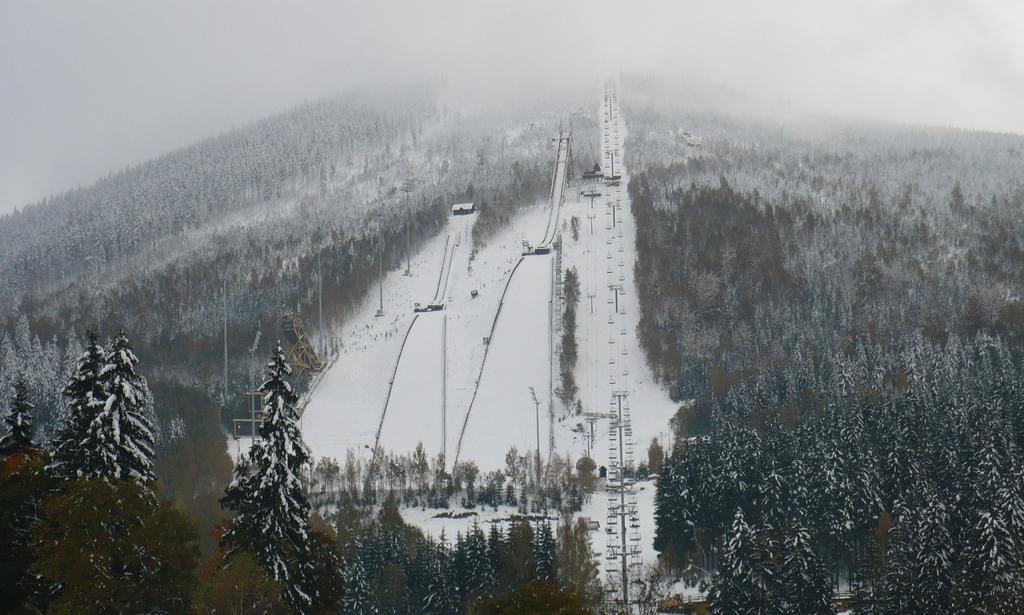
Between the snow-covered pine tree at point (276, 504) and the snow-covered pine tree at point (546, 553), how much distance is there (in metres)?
26.5

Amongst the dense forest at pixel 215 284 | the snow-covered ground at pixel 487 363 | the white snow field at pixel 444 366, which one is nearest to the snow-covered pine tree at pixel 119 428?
the snow-covered ground at pixel 487 363

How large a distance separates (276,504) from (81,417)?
5021mm

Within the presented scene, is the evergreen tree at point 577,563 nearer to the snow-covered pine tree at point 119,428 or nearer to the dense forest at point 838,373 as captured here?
the dense forest at point 838,373

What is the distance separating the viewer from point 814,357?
107312 mm

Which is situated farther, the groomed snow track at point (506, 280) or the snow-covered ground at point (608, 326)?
the groomed snow track at point (506, 280)

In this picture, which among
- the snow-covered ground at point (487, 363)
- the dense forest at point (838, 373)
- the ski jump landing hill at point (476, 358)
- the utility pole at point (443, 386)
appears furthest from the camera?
the ski jump landing hill at point (476, 358)

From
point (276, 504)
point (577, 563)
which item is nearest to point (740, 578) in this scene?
point (577, 563)

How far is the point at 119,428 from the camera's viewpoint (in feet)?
91.2

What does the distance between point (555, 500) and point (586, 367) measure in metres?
37.0

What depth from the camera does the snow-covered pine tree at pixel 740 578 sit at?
50062mm

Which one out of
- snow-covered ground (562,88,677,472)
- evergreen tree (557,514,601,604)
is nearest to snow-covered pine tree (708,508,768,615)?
evergreen tree (557,514,601,604)

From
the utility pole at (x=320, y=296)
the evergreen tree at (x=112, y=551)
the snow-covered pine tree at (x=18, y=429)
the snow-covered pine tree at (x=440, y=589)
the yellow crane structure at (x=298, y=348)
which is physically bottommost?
the snow-covered pine tree at (x=440, y=589)

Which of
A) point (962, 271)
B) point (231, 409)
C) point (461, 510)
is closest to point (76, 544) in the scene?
point (461, 510)

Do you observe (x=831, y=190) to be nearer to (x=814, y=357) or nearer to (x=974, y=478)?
(x=814, y=357)
